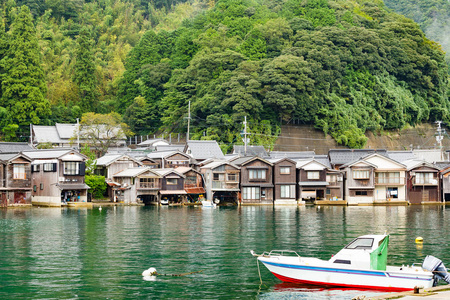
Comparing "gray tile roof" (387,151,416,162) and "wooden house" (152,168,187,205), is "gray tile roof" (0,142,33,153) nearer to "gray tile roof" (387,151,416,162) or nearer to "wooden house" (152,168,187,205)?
"wooden house" (152,168,187,205)

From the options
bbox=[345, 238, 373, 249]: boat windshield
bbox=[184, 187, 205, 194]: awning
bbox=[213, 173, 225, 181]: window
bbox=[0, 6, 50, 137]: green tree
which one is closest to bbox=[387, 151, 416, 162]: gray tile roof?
bbox=[213, 173, 225, 181]: window

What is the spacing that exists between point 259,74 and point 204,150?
19.0m

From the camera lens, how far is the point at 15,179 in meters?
60.3

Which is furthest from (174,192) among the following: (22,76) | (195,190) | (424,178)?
(22,76)

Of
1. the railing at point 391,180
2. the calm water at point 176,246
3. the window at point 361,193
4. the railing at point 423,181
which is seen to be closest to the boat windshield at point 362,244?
the calm water at point 176,246

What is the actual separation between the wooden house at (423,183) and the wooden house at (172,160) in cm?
2447

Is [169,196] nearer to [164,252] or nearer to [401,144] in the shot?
[164,252]

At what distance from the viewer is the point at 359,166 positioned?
67125 mm

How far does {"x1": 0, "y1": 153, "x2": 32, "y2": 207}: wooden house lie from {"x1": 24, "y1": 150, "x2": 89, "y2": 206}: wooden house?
0.88m

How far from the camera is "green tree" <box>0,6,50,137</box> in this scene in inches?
3314

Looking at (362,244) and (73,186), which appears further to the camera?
(73,186)

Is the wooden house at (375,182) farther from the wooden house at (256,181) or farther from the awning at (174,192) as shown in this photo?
the awning at (174,192)

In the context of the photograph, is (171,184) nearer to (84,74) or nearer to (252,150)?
(252,150)

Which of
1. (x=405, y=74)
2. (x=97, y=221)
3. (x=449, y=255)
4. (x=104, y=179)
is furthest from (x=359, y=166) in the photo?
(x=405, y=74)
